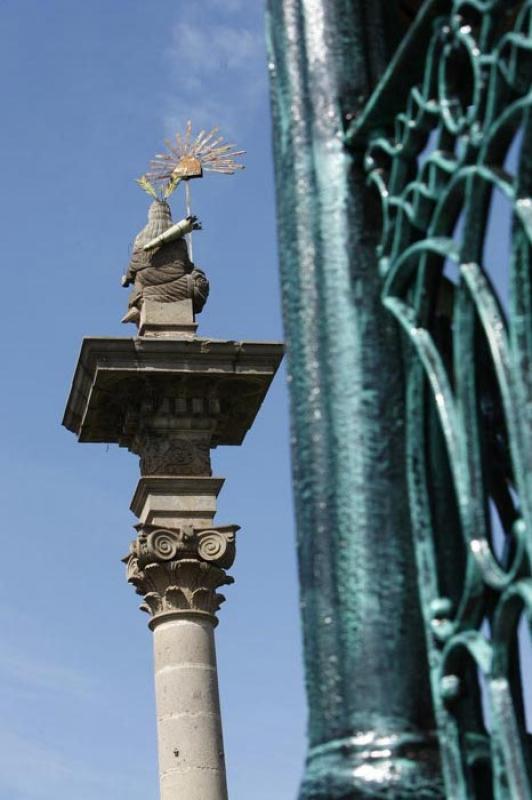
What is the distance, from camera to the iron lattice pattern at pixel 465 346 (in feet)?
6.80

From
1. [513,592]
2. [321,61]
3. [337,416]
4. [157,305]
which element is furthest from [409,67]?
[157,305]

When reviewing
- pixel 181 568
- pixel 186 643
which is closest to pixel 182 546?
pixel 181 568

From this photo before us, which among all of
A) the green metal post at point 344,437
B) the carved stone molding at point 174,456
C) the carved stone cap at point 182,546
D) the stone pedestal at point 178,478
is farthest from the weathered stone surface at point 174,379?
the green metal post at point 344,437

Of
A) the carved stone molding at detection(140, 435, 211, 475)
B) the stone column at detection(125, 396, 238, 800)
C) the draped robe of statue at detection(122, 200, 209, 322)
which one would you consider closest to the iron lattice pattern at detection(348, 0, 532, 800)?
the stone column at detection(125, 396, 238, 800)

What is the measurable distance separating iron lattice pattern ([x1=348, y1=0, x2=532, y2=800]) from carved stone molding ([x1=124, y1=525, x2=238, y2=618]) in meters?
12.7

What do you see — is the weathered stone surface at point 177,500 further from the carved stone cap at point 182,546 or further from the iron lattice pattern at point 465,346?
the iron lattice pattern at point 465,346

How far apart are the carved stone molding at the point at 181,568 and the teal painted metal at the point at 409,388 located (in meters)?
12.6

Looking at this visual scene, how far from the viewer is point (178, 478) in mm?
15594

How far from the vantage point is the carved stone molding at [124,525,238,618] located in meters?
15.1

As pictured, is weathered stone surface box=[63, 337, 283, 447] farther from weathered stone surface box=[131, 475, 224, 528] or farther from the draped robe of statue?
the draped robe of statue

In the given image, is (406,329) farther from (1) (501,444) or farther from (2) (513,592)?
(2) (513,592)

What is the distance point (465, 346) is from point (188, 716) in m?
12.4

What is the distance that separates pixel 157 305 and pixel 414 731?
1436 centimetres

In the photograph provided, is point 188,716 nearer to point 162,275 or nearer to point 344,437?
point 162,275
